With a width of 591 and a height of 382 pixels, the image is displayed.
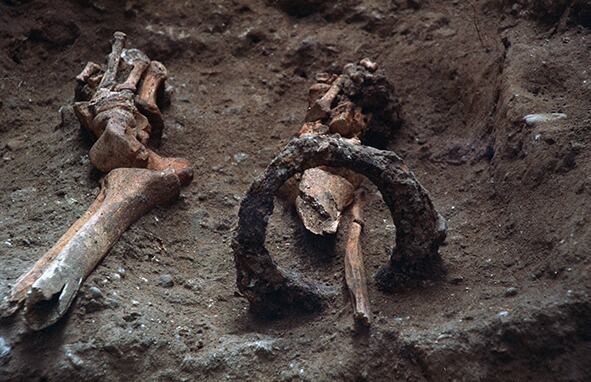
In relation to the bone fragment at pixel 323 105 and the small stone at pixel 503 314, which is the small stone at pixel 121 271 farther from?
the small stone at pixel 503 314

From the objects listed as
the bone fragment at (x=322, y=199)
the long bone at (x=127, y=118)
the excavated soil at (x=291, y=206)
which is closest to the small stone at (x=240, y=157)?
the excavated soil at (x=291, y=206)

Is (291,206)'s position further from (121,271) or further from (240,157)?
(121,271)

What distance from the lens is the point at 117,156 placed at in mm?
2920

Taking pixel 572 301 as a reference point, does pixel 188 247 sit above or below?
below

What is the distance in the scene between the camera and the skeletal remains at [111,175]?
223 cm

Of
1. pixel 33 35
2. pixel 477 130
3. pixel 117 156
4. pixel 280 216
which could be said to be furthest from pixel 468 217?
pixel 33 35

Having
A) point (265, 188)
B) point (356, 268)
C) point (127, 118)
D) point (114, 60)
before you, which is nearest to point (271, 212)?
point (265, 188)

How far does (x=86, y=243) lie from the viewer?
2453mm

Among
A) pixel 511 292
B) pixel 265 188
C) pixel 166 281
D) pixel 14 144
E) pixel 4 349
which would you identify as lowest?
pixel 14 144

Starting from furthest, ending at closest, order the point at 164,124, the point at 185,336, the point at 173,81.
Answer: the point at 173,81 < the point at 164,124 < the point at 185,336

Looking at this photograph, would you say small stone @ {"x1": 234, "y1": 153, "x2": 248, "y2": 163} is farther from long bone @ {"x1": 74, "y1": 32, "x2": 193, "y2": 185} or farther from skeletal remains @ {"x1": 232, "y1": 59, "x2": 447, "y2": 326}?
skeletal remains @ {"x1": 232, "y1": 59, "x2": 447, "y2": 326}

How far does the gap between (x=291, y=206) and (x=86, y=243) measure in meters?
0.78

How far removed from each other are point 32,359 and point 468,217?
1476 mm

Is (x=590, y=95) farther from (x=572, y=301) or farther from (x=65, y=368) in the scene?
(x=65, y=368)
